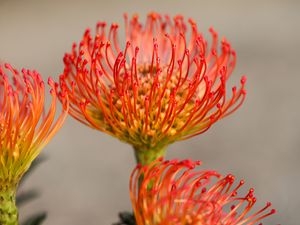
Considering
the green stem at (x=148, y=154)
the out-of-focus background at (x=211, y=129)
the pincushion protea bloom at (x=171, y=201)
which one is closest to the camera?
the pincushion protea bloom at (x=171, y=201)

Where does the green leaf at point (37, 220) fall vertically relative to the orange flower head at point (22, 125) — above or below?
below

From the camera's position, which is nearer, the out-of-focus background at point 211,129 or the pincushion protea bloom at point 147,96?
the pincushion protea bloom at point 147,96

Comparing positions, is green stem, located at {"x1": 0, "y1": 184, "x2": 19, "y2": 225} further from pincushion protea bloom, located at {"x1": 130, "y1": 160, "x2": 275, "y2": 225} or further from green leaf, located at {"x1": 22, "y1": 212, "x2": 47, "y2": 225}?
pincushion protea bloom, located at {"x1": 130, "y1": 160, "x2": 275, "y2": 225}

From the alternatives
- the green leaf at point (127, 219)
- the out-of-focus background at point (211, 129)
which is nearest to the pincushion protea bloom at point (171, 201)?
the green leaf at point (127, 219)

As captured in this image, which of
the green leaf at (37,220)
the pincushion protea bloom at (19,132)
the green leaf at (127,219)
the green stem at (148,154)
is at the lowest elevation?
the green leaf at (127,219)

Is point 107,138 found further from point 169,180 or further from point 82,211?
point 169,180

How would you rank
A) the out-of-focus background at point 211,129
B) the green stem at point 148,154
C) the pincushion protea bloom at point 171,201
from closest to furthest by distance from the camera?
1. the pincushion protea bloom at point 171,201
2. the green stem at point 148,154
3. the out-of-focus background at point 211,129

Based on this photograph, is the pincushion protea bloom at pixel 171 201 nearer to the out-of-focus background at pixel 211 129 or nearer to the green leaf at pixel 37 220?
the green leaf at pixel 37 220

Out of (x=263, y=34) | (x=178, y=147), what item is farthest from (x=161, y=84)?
(x=263, y=34)
